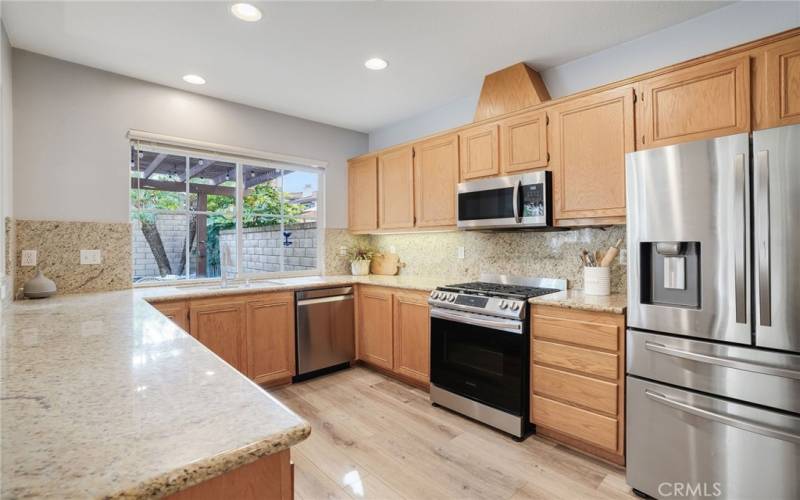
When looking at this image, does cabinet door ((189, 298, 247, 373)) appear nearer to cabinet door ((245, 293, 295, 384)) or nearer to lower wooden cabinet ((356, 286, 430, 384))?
cabinet door ((245, 293, 295, 384))

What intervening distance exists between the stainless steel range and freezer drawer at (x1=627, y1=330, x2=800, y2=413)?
64cm

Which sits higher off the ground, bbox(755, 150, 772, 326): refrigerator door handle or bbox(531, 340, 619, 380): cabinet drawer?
bbox(755, 150, 772, 326): refrigerator door handle

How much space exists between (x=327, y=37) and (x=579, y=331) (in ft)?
7.77

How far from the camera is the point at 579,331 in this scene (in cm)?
218

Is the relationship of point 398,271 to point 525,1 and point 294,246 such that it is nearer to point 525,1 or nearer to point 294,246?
point 294,246

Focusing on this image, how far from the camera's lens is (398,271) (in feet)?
13.8

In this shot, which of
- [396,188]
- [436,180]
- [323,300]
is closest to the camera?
[436,180]

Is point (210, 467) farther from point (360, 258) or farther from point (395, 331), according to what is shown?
point (360, 258)

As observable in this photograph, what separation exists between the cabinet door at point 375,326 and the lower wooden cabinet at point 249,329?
0.69m

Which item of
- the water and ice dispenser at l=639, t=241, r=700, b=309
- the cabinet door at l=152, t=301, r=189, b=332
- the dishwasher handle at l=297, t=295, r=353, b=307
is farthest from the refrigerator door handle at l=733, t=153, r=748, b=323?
the cabinet door at l=152, t=301, r=189, b=332

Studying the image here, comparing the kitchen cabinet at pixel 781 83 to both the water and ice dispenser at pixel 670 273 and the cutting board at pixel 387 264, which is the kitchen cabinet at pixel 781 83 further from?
the cutting board at pixel 387 264

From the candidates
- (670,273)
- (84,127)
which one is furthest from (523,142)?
(84,127)

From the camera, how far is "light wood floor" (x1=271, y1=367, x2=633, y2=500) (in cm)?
192

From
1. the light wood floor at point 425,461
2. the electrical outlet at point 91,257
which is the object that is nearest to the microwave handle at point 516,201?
the light wood floor at point 425,461
